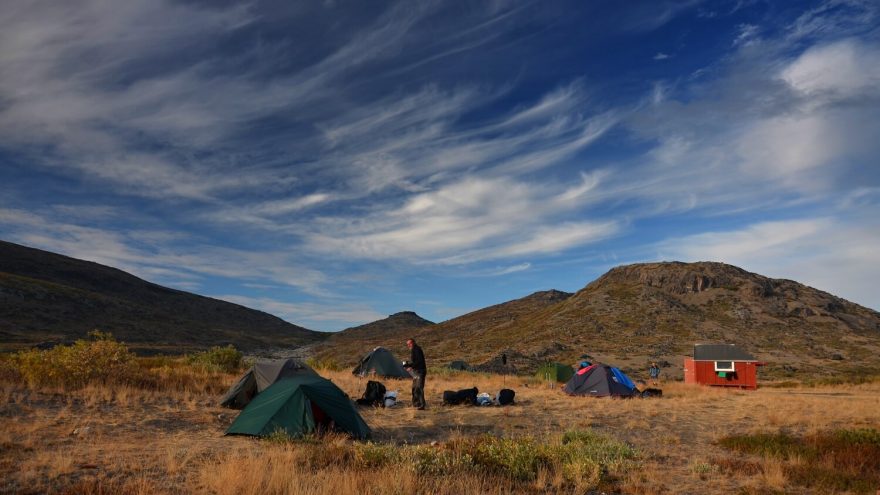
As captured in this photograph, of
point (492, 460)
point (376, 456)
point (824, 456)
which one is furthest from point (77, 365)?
point (824, 456)

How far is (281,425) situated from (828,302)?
81.2 meters

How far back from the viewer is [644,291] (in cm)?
7206

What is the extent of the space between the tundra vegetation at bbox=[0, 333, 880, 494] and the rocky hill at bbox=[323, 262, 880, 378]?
30.8 metres

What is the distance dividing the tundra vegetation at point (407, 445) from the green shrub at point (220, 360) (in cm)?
383

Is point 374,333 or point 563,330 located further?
point 374,333

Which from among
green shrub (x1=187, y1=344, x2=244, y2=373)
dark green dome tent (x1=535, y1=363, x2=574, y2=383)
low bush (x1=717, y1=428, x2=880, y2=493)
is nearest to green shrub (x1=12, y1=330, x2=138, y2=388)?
green shrub (x1=187, y1=344, x2=244, y2=373)

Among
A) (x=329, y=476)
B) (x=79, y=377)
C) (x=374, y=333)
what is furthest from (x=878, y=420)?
(x=374, y=333)

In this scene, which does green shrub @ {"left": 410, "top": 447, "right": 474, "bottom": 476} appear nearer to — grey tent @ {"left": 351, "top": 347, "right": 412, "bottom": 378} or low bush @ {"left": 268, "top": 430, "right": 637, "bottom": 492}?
low bush @ {"left": 268, "top": 430, "right": 637, "bottom": 492}

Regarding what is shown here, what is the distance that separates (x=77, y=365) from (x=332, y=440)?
394 inches

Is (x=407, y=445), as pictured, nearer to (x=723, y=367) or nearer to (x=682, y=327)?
(x=723, y=367)

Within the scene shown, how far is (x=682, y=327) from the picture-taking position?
58969 millimetres

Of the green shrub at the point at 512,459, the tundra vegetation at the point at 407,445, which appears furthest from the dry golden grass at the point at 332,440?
the green shrub at the point at 512,459

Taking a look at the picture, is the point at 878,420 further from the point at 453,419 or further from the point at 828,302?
the point at 828,302

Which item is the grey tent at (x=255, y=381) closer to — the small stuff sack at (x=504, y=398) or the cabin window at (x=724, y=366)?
the small stuff sack at (x=504, y=398)
